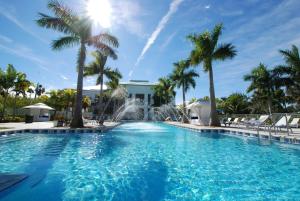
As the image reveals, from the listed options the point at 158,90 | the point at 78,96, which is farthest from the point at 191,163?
the point at 158,90

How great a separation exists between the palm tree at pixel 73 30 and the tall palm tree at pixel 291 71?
18961mm

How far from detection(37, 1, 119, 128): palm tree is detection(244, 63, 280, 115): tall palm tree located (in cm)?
2443

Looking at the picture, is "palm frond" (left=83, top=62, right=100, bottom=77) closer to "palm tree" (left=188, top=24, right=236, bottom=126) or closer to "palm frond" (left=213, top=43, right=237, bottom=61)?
"palm tree" (left=188, top=24, right=236, bottom=126)

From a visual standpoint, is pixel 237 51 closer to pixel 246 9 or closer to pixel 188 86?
pixel 246 9

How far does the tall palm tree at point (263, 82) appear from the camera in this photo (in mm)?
31098

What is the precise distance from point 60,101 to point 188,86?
24.1m

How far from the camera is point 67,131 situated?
15.7m

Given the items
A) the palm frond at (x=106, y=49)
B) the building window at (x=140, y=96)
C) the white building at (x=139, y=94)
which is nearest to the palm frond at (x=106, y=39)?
the palm frond at (x=106, y=49)

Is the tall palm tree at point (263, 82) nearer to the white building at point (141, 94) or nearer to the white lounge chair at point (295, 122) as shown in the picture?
the white lounge chair at point (295, 122)

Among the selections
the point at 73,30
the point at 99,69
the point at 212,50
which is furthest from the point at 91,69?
the point at 212,50

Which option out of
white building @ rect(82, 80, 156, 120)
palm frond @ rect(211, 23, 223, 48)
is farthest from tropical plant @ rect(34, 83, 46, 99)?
palm frond @ rect(211, 23, 223, 48)

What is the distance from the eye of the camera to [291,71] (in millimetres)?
25328

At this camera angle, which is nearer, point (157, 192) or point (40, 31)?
point (157, 192)

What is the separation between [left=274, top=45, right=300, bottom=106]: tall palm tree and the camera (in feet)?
71.6
